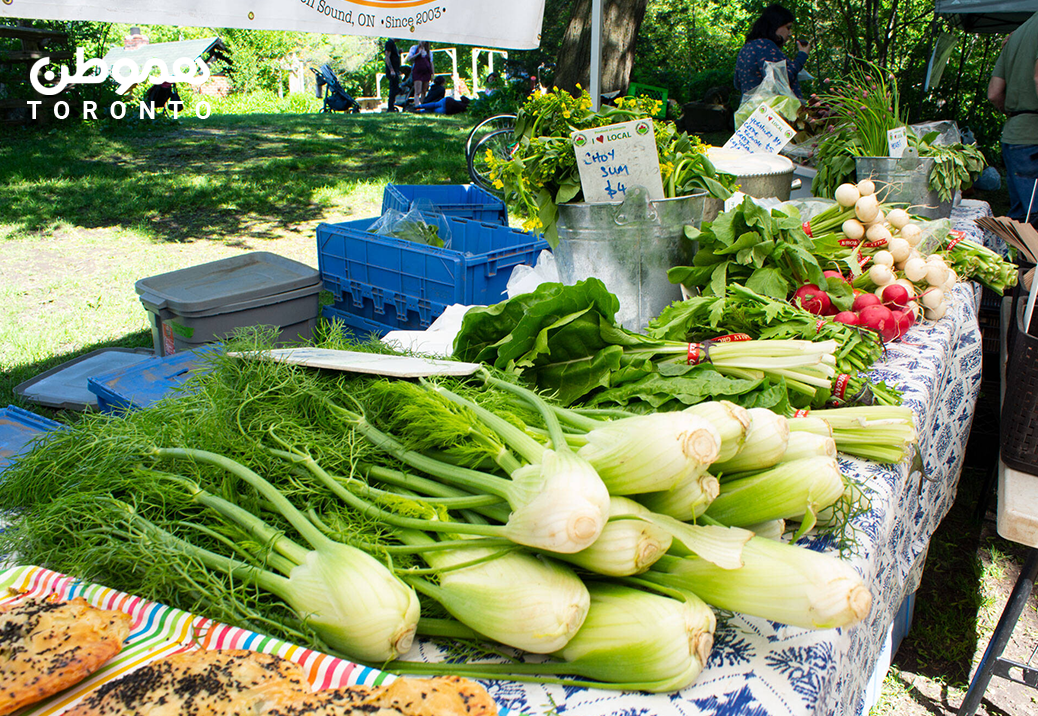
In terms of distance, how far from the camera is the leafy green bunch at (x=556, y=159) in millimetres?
2158

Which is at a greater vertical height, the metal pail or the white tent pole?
the white tent pole

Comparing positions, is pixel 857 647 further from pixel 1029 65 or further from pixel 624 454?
pixel 1029 65

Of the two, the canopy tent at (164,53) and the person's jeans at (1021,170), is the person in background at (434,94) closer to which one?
the canopy tent at (164,53)

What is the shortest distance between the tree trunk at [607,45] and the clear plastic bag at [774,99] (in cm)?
242

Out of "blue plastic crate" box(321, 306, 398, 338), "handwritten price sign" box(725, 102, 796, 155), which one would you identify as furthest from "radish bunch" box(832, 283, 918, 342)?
"blue plastic crate" box(321, 306, 398, 338)

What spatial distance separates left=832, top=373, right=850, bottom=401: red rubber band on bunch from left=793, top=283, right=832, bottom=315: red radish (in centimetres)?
48

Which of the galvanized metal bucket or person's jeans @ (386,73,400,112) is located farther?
person's jeans @ (386,73,400,112)

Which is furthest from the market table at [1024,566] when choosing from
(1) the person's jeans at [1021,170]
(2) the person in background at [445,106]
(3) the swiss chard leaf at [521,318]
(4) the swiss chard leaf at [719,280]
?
(2) the person in background at [445,106]

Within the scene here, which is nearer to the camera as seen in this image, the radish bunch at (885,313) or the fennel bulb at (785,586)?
the fennel bulb at (785,586)

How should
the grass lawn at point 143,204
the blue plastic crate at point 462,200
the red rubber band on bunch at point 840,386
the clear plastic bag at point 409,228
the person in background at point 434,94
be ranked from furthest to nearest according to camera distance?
1. the person in background at point 434,94
2. the grass lawn at point 143,204
3. the blue plastic crate at point 462,200
4. the clear plastic bag at point 409,228
5. the red rubber band on bunch at point 840,386

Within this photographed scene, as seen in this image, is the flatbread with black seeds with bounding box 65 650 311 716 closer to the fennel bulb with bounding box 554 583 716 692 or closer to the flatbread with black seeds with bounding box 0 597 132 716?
the flatbread with black seeds with bounding box 0 597 132 716

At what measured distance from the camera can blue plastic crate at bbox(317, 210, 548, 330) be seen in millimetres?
2615

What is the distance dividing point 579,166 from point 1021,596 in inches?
72.1

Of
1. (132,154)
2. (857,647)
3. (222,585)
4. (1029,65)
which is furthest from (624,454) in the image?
(132,154)
